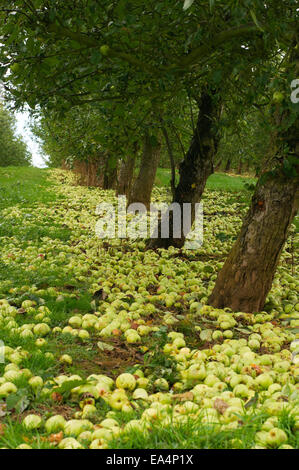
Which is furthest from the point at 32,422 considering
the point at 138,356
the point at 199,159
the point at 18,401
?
the point at 199,159

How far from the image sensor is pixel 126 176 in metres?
13.1

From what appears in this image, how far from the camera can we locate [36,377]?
3.01m

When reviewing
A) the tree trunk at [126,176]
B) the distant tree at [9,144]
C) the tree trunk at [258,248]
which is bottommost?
the tree trunk at [258,248]

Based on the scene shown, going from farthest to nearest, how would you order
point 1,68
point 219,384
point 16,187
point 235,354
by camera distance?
1. point 16,187
2. point 235,354
3. point 1,68
4. point 219,384

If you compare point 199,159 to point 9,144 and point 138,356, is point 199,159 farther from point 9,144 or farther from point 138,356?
point 9,144

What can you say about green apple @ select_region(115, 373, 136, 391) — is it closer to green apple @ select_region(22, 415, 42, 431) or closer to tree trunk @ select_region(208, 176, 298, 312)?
green apple @ select_region(22, 415, 42, 431)

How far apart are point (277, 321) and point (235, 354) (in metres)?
1.29

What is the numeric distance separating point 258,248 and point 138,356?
1.96 metres

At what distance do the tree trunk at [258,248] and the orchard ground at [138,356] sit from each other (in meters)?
0.25

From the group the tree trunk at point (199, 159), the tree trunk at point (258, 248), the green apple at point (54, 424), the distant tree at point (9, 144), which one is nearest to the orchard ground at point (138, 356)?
the green apple at point (54, 424)

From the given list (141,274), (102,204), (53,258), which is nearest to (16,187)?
(102,204)

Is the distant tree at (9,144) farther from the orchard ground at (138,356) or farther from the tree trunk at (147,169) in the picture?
the orchard ground at (138,356)

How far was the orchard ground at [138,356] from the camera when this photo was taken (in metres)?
2.35

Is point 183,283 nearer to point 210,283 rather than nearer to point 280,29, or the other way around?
point 210,283
